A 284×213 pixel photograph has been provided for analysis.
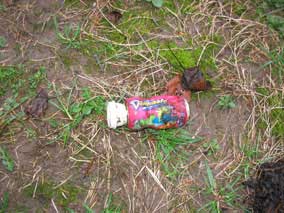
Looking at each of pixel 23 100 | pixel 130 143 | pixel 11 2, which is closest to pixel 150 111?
pixel 130 143

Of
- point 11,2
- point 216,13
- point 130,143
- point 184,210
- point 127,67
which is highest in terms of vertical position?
point 11,2

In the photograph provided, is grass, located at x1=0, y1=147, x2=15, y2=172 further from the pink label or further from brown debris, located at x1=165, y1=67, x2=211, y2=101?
brown debris, located at x1=165, y1=67, x2=211, y2=101

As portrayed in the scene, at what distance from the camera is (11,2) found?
2.91 meters

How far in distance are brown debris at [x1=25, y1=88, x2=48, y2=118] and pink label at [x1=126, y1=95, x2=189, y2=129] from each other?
1.75ft

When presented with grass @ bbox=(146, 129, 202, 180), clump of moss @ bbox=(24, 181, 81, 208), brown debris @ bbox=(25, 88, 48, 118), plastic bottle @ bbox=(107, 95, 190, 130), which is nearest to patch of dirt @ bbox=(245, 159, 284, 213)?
grass @ bbox=(146, 129, 202, 180)

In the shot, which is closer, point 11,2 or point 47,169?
point 47,169

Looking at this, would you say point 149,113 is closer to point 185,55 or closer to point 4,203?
point 185,55

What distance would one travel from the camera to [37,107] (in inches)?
106

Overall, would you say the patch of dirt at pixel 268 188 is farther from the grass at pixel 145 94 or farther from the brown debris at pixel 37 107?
the brown debris at pixel 37 107

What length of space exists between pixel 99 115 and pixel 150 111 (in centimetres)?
34

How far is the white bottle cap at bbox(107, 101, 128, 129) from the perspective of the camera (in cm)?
254

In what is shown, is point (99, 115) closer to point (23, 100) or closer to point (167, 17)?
point (23, 100)

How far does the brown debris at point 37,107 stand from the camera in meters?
2.68

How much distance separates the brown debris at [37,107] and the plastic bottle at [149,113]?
43 cm
